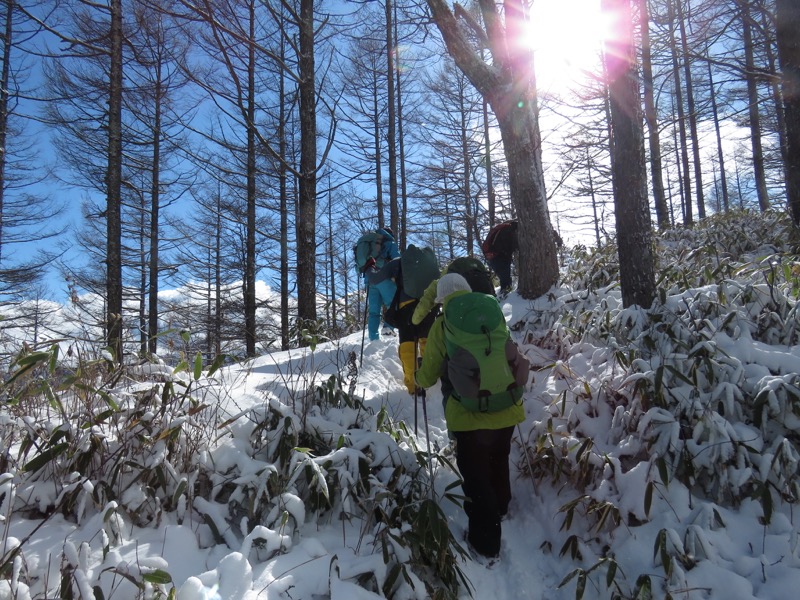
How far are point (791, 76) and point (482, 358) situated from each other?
21.4 feet

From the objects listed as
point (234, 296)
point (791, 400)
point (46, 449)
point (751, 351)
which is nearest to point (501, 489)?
point (791, 400)

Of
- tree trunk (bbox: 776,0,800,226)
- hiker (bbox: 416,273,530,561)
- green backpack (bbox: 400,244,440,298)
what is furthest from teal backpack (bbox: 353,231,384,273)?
tree trunk (bbox: 776,0,800,226)

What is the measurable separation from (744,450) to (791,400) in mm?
492

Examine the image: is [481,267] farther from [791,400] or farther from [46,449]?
[46,449]

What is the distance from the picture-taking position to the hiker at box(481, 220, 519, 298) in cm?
687

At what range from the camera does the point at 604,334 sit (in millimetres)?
3822

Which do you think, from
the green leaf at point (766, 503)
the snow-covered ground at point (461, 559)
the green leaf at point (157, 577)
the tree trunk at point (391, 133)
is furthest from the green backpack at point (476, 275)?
the tree trunk at point (391, 133)

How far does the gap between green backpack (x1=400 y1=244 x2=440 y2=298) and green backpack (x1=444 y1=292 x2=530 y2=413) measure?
5.12 ft

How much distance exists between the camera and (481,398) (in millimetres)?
2432

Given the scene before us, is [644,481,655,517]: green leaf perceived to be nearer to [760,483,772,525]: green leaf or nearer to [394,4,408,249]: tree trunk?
[760,483,772,525]: green leaf

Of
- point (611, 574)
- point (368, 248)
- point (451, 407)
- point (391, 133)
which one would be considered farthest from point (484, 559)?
point (391, 133)

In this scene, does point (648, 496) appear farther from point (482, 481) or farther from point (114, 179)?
point (114, 179)

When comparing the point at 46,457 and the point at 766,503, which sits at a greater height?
the point at 46,457

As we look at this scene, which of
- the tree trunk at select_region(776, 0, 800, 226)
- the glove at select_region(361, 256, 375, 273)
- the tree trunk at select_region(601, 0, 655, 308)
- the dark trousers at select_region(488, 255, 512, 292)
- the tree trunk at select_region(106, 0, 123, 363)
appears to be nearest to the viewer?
the tree trunk at select_region(601, 0, 655, 308)
